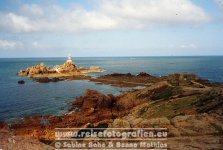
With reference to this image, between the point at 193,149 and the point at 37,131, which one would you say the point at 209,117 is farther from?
the point at 37,131

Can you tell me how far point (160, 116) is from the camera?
2703 centimetres

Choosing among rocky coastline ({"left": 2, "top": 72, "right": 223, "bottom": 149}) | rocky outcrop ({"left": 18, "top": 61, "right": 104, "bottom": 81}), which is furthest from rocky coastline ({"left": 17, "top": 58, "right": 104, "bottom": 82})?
rocky coastline ({"left": 2, "top": 72, "right": 223, "bottom": 149})

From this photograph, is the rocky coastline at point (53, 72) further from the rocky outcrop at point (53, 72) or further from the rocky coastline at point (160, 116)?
the rocky coastline at point (160, 116)

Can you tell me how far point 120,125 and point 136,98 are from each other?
20.1 metres

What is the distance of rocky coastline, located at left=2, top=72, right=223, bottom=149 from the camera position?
69.8ft

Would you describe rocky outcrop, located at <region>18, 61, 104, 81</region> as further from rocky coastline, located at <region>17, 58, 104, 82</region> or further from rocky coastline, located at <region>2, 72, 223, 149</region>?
rocky coastline, located at <region>2, 72, 223, 149</region>

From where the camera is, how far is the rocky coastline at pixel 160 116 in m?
21.3

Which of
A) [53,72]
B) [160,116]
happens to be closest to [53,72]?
[53,72]

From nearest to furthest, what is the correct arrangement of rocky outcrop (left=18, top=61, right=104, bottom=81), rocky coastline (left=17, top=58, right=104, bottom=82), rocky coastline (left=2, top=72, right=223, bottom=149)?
rocky coastline (left=2, top=72, right=223, bottom=149)
rocky coastline (left=17, top=58, right=104, bottom=82)
rocky outcrop (left=18, top=61, right=104, bottom=81)

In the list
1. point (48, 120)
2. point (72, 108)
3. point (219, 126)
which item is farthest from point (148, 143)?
point (72, 108)

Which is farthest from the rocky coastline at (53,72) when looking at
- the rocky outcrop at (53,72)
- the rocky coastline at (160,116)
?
the rocky coastline at (160,116)

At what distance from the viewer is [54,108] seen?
45.3 metres

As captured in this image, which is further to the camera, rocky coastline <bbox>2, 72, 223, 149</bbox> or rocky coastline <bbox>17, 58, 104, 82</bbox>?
rocky coastline <bbox>17, 58, 104, 82</bbox>

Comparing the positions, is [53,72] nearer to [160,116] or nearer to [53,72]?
[53,72]
